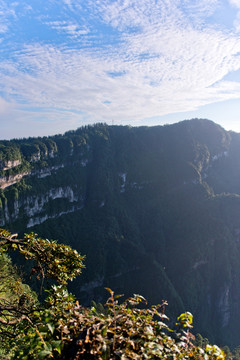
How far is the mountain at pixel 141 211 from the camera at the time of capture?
61062 mm

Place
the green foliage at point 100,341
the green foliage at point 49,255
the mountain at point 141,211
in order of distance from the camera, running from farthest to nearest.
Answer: the mountain at point 141,211, the green foliage at point 49,255, the green foliage at point 100,341

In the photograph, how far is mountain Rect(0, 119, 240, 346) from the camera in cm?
6106

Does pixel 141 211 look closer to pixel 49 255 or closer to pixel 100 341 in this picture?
pixel 49 255

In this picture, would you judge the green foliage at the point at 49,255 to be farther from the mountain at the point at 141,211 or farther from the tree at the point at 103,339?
the mountain at the point at 141,211

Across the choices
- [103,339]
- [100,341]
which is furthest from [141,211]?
[103,339]

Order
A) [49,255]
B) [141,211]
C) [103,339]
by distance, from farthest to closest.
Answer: [141,211]
[49,255]
[103,339]

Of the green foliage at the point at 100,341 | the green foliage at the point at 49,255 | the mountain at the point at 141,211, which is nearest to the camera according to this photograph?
the green foliage at the point at 100,341

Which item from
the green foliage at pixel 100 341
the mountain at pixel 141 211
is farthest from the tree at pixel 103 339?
the mountain at pixel 141 211

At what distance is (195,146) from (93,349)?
395 feet

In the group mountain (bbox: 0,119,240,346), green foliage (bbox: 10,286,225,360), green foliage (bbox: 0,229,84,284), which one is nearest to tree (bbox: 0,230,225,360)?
green foliage (bbox: 10,286,225,360)

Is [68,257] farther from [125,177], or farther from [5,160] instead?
[125,177]

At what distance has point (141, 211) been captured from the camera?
313 ft

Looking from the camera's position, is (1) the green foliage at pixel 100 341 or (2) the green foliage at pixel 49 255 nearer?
(1) the green foliage at pixel 100 341

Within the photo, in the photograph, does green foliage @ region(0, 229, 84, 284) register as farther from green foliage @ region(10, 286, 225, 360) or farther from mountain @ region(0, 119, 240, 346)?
mountain @ region(0, 119, 240, 346)
